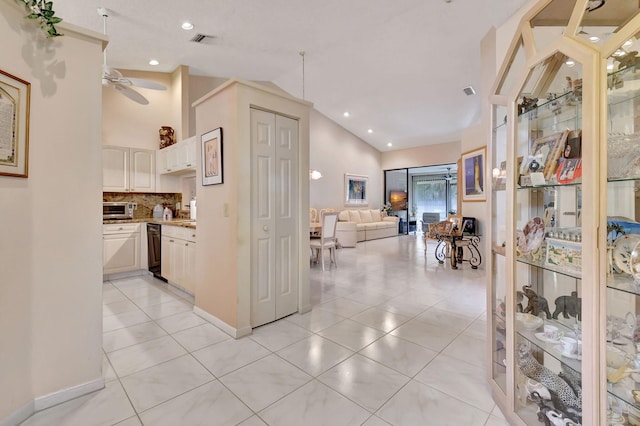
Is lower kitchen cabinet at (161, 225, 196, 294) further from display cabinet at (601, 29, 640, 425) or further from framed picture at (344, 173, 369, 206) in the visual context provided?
framed picture at (344, 173, 369, 206)

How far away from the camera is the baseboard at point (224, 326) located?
2562 millimetres

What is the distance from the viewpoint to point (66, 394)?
1751mm

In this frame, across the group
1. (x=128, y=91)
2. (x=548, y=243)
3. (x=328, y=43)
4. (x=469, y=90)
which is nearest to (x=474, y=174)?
(x=469, y=90)

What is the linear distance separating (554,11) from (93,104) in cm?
267

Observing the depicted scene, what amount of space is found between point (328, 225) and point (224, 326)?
291 centimetres

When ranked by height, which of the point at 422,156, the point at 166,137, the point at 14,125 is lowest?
the point at 14,125

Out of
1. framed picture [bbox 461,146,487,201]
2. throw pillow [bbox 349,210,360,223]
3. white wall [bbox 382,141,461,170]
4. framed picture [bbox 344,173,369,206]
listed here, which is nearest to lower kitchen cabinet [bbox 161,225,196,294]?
framed picture [bbox 461,146,487,201]

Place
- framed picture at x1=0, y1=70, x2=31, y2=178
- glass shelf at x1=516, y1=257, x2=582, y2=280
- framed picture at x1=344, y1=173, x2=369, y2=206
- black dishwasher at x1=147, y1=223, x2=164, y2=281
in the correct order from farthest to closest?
framed picture at x1=344, y1=173, x2=369, y2=206
black dishwasher at x1=147, y1=223, x2=164, y2=281
framed picture at x1=0, y1=70, x2=31, y2=178
glass shelf at x1=516, y1=257, x2=582, y2=280

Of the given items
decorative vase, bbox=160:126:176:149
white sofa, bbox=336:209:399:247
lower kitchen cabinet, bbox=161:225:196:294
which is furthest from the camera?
white sofa, bbox=336:209:399:247

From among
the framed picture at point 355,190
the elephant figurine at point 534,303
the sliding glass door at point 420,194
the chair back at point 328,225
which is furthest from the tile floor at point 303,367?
the sliding glass door at point 420,194

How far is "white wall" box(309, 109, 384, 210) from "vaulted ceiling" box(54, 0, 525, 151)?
1.50 m

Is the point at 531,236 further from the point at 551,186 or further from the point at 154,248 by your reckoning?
the point at 154,248

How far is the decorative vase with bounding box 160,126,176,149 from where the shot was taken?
17.4 feet

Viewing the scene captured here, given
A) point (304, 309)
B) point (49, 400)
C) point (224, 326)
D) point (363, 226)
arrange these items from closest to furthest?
point (49, 400), point (224, 326), point (304, 309), point (363, 226)
